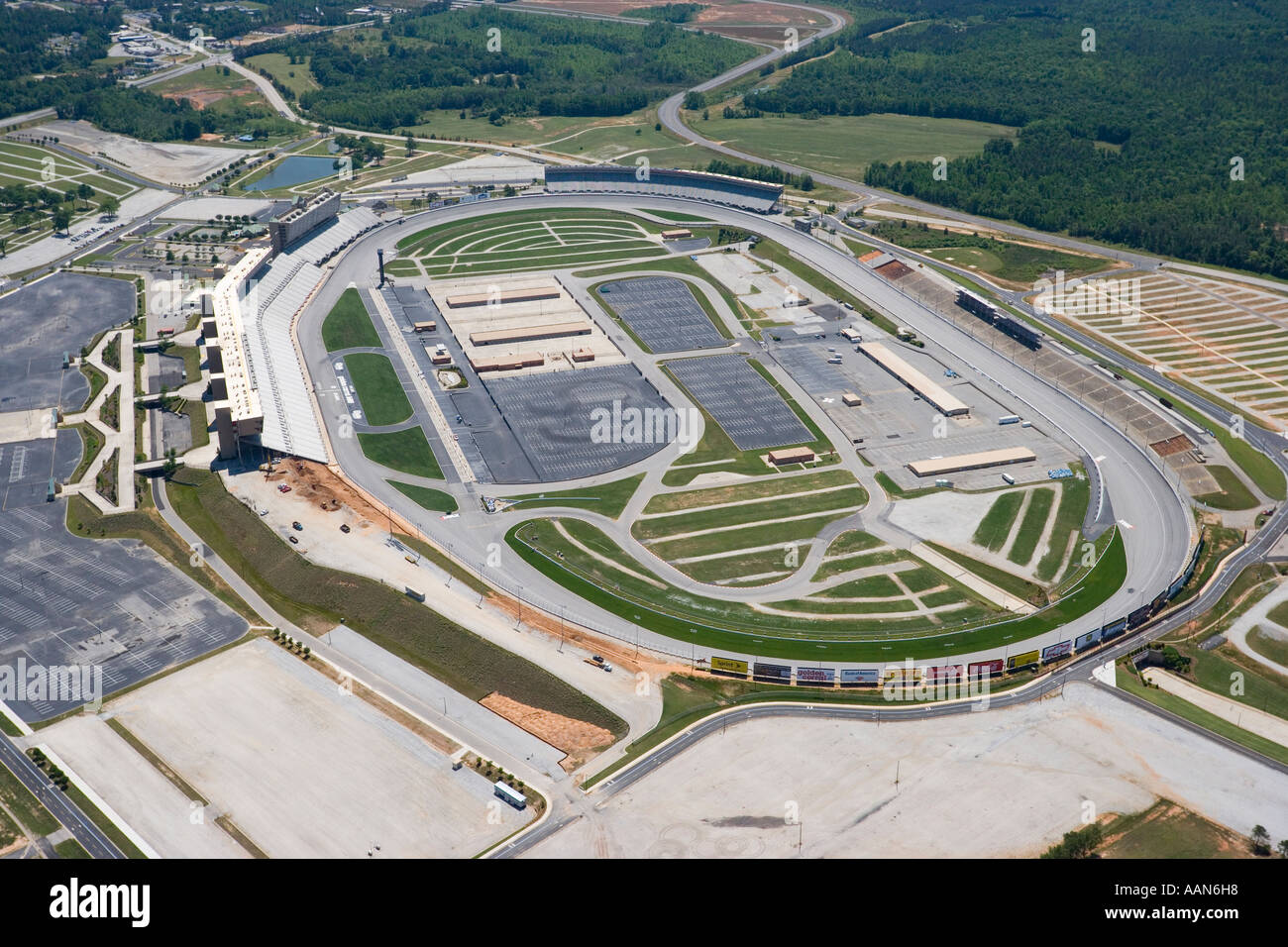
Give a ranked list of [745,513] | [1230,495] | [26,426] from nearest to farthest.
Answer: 1. [745,513]
2. [1230,495]
3. [26,426]

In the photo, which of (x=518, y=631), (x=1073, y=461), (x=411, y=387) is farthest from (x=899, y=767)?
(x=411, y=387)

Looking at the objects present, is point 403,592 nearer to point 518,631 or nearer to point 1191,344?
point 518,631

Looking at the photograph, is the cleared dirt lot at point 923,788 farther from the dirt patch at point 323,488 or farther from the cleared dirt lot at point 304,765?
the dirt patch at point 323,488

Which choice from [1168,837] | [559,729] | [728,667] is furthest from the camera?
[728,667]

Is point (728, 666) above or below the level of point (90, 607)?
below

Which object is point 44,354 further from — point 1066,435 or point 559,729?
point 1066,435

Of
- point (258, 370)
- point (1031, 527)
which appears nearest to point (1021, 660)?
point (1031, 527)
